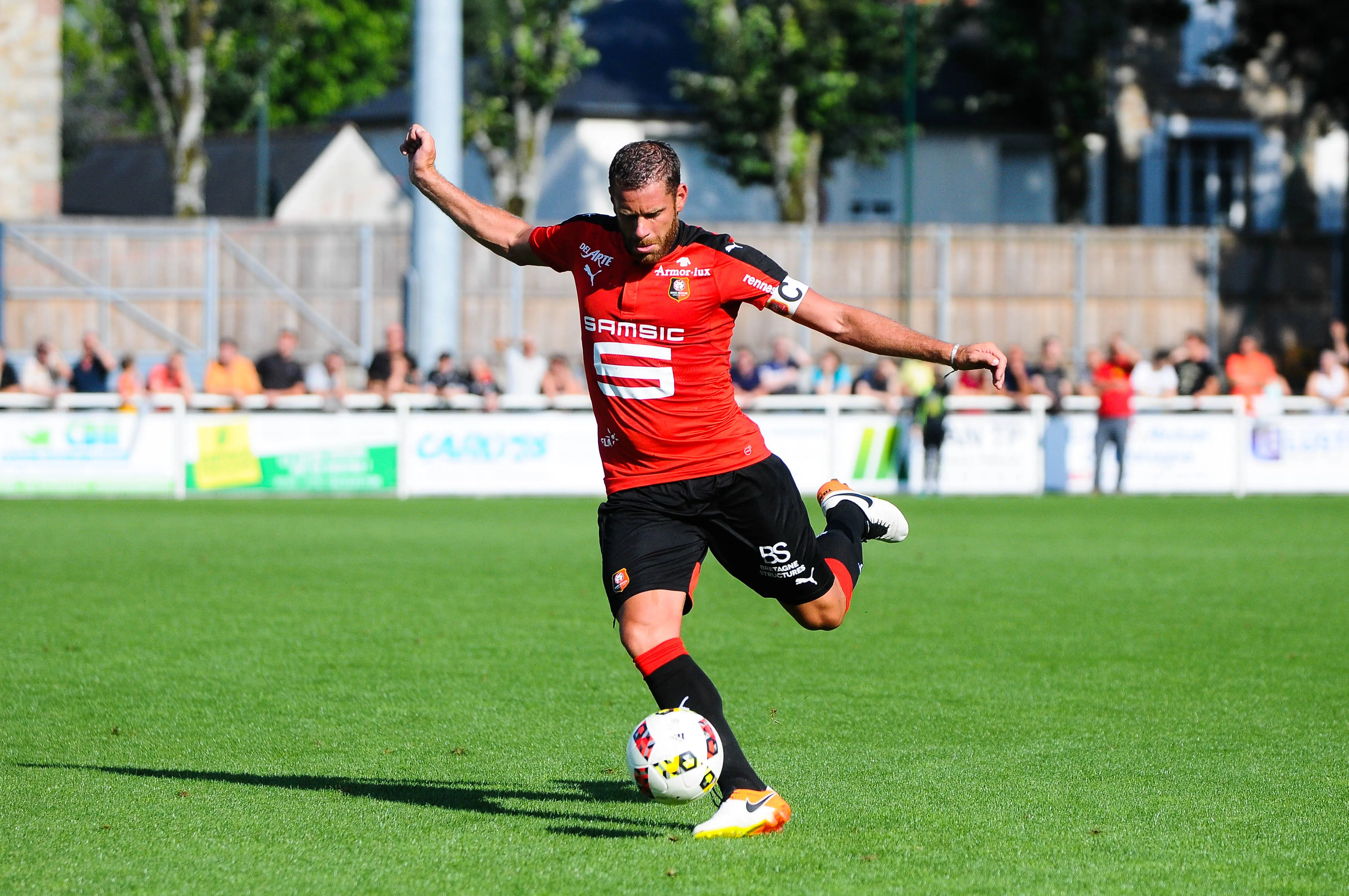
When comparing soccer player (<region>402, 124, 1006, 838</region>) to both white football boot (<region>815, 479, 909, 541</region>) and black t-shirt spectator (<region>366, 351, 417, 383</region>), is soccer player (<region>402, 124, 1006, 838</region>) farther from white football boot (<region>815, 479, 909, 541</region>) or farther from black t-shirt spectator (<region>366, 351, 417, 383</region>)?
black t-shirt spectator (<region>366, 351, 417, 383</region>)

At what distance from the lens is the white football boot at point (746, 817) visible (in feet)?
17.6

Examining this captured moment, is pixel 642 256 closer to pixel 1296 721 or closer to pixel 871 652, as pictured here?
pixel 1296 721

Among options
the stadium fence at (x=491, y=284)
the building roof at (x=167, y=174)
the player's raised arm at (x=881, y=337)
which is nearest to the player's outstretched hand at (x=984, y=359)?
the player's raised arm at (x=881, y=337)

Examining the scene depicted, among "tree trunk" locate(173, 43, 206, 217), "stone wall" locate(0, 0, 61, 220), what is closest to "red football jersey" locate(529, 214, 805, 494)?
"stone wall" locate(0, 0, 61, 220)

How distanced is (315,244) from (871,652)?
24.4 meters

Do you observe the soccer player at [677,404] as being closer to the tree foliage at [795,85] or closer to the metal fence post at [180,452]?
the metal fence post at [180,452]

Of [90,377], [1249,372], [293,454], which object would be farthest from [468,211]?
[1249,372]

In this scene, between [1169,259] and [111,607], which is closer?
[111,607]

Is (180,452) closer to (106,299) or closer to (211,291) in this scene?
(211,291)

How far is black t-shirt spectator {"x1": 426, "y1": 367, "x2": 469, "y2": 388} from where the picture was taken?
2150cm

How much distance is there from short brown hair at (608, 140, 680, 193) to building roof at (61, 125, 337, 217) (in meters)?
41.1

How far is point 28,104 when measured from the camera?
3734 centimetres

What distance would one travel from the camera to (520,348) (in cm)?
2495

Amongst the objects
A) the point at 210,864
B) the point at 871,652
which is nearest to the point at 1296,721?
the point at 871,652
